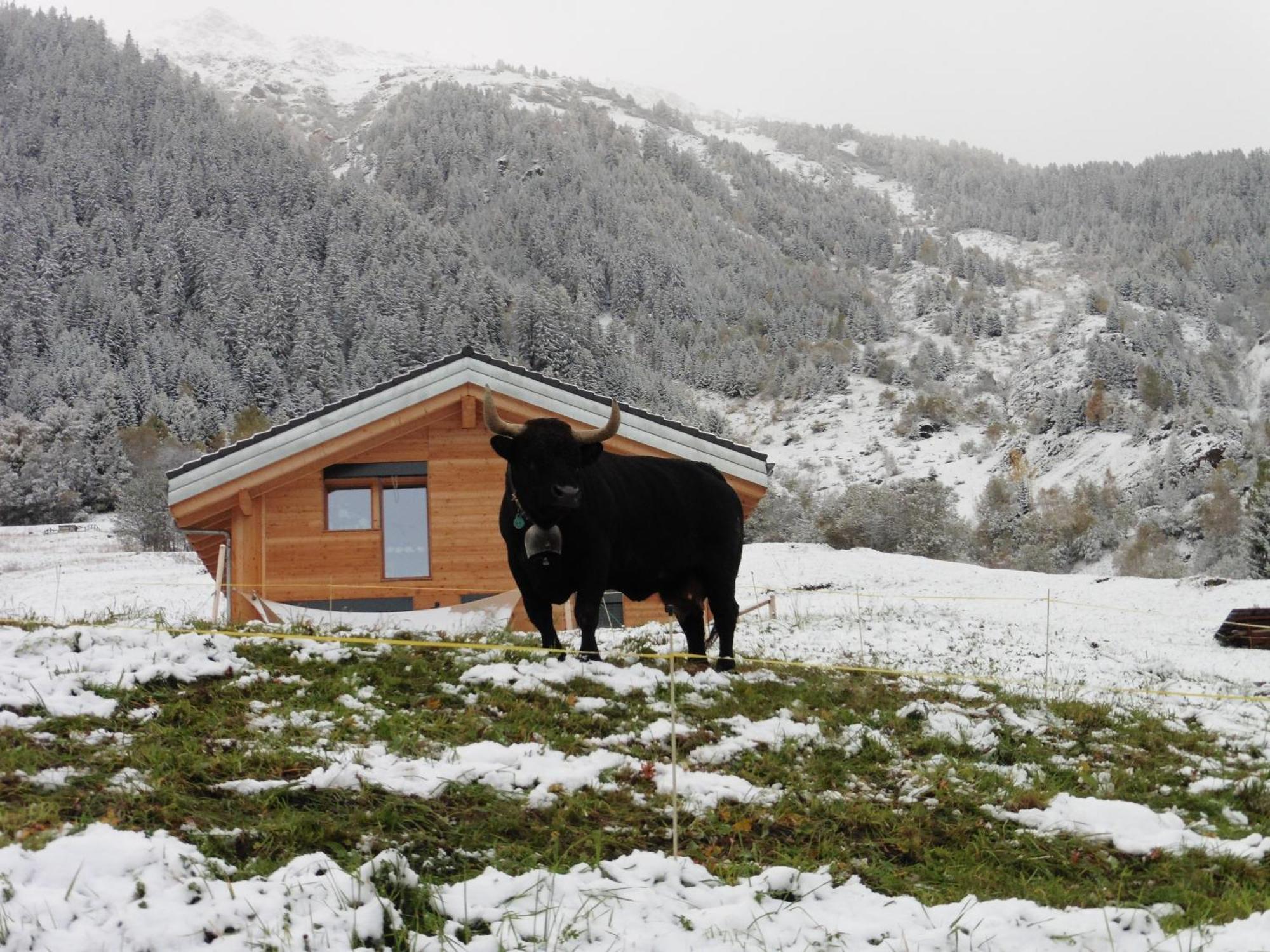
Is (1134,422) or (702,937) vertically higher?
(1134,422)

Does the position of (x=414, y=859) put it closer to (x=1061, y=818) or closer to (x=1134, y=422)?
(x=1061, y=818)

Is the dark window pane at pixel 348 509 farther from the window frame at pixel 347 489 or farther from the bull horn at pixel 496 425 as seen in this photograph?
the bull horn at pixel 496 425

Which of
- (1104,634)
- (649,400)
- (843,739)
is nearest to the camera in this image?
(843,739)

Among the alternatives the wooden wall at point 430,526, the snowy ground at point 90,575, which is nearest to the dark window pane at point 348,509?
the wooden wall at point 430,526

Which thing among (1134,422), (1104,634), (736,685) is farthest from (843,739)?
(1134,422)

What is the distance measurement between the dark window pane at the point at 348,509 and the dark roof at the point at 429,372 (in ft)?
5.72

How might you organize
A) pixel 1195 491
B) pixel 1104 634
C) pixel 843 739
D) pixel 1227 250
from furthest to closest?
pixel 1227 250
pixel 1195 491
pixel 1104 634
pixel 843 739

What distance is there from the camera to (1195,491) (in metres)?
80.1

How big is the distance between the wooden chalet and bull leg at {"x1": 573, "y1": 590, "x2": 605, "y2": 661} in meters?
10.1

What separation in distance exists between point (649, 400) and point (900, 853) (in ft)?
424

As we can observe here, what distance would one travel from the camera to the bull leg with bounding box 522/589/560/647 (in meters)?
9.47

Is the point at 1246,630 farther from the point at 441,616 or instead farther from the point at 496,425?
the point at 496,425

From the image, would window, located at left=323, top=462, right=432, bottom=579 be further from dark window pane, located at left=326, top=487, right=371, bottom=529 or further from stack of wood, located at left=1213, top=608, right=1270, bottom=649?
stack of wood, located at left=1213, top=608, right=1270, bottom=649

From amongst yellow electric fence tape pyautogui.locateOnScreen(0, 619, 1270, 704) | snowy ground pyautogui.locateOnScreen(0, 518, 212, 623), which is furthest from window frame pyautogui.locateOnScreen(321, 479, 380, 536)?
yellow electric fence tape pyautogui.locateOnScreen(0, 619, 1270, 704)
